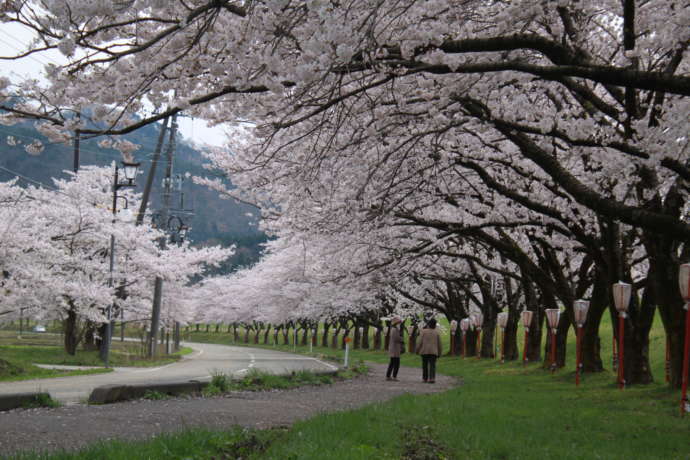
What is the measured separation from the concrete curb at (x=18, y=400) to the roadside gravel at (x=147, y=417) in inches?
7.6

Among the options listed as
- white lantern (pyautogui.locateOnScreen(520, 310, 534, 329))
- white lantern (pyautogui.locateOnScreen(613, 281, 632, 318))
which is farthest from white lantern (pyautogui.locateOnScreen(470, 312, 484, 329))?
white lantern (pyautogui.locateOnScreen(613, 281, 632, 318))

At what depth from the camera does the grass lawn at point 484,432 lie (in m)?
5.96

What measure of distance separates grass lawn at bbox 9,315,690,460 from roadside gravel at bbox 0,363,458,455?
90cm

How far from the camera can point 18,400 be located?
364 inches

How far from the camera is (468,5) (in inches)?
344

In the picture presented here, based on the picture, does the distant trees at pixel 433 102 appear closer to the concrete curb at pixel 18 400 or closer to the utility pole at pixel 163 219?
the concrete curb at pixel 18 400

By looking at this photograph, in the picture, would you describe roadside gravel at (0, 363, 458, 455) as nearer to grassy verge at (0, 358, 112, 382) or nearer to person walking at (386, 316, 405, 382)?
person walking at (386, 316, 405, 382)

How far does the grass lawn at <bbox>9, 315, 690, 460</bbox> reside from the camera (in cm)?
596

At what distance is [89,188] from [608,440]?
33.3 metres

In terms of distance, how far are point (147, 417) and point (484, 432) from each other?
4.06 meters

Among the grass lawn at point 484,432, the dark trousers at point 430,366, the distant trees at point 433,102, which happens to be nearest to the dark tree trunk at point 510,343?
the distant trees at point 433,102

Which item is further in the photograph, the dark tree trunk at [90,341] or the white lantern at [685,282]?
the dark tree trunk at [90,341]

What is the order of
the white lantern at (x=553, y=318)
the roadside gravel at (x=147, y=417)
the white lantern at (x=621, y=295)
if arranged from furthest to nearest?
the white lantern at (x=553, y=318)
the white lantern at (x=621, y=295)
the roadside gravel at (x=147, y=417)

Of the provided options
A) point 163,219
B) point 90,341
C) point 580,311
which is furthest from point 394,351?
point 90,341
